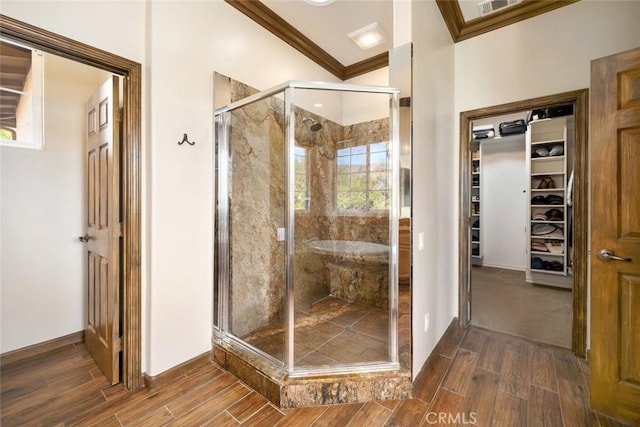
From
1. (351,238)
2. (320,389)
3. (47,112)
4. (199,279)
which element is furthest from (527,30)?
(47,112)

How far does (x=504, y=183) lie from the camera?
5141 mm

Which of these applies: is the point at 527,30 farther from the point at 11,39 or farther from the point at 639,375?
the point at 11,39

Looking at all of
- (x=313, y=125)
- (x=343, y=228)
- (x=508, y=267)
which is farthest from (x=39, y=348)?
(x=508, y=267)

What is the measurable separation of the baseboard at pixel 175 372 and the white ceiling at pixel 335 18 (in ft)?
10.0

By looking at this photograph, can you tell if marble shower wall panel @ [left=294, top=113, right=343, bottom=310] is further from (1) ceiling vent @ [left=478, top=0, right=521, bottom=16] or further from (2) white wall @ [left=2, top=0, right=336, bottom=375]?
(1) ceiling vent @ [left=478, top=0, right=521, bottom=16]

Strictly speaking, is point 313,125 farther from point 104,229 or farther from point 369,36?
point 104,229

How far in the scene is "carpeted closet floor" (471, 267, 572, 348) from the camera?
103 inches

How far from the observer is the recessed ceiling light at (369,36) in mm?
2677

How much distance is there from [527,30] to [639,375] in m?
2.73

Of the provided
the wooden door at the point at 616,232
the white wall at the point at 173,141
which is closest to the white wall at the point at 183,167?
the white wall at the point at 173,141

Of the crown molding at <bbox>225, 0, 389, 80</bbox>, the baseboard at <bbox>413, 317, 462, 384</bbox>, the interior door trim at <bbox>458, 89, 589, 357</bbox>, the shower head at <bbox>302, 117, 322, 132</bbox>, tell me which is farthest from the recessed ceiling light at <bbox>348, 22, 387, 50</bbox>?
the baseboard at <bbox>413, 317, 462, 384</bbox>

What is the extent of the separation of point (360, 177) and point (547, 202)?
3.32 m

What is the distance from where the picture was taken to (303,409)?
166cm

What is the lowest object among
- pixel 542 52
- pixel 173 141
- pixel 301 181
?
pixel 301 181
